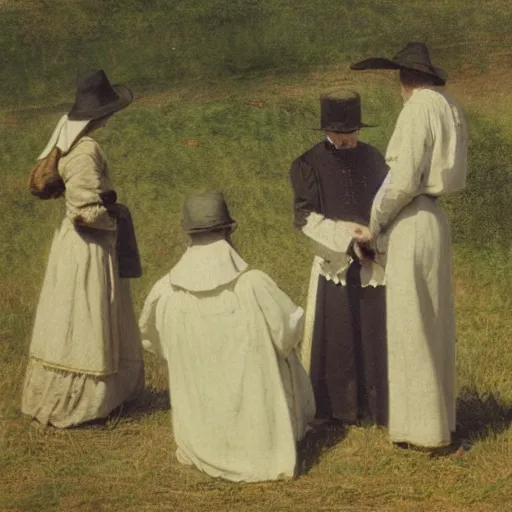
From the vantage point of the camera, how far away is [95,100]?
828cm

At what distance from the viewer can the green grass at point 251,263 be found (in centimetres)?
736

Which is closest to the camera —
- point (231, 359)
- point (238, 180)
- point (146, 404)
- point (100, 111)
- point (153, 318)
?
point (231, 359)

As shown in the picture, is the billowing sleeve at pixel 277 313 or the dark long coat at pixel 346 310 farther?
the dark long coat at pixel 346 310

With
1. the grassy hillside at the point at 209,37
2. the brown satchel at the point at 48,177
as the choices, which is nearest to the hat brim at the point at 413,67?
the brown satchel at the point at 48,177

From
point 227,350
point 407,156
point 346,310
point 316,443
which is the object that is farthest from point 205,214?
point 316,443

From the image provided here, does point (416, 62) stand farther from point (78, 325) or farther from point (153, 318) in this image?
point (78, 325)

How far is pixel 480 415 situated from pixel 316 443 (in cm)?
123

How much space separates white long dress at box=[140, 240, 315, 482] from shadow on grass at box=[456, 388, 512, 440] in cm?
136

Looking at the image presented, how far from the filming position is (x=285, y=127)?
17.5 meters

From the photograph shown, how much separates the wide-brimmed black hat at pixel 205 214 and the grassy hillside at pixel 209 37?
41.7 feet

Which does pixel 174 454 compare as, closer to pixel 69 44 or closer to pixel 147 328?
pixel 147 328

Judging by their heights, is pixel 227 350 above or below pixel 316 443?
above

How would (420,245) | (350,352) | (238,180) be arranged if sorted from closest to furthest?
(420,245)
(350,352)
(238,180)

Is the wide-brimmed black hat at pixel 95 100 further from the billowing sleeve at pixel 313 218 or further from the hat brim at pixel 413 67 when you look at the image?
the hat brim at pixel 413 67
